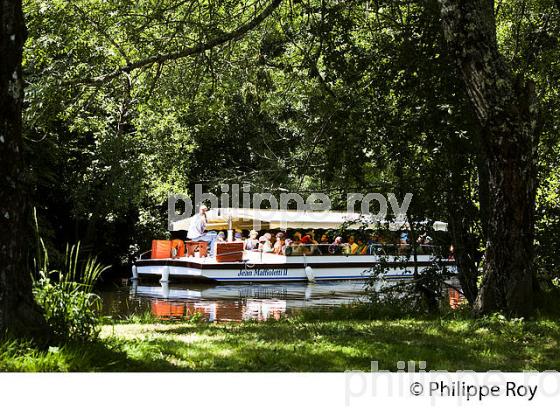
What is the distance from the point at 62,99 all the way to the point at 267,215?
2168 cm

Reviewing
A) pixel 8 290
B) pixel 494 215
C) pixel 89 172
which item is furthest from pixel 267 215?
pixel 8 290

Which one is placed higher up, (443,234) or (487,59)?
(487,59)

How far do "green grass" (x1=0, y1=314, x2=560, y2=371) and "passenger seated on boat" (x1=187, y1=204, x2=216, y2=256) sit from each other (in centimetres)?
2017

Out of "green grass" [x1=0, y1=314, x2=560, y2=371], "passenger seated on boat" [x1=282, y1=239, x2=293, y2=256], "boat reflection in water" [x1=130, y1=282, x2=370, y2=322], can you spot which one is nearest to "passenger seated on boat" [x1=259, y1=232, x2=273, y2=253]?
"passenger seated on boat" [x1=282, y1=239, x2=293, y2=256]

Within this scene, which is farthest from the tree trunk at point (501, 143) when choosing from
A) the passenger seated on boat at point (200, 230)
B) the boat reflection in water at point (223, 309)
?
the passenger seated on boat at point (200, 230)

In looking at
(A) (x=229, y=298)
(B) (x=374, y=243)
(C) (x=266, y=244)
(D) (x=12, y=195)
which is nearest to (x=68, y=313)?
(D) (x=12, y=195)

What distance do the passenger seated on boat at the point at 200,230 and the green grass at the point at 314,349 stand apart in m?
20.2

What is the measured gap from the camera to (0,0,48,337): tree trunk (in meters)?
4.85

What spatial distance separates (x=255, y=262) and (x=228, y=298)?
5906 mm

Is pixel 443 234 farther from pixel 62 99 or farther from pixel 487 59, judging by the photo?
pixel 62 99

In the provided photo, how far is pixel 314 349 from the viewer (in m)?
5.89

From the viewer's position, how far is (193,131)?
3136cm

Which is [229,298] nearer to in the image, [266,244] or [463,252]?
[266,244]

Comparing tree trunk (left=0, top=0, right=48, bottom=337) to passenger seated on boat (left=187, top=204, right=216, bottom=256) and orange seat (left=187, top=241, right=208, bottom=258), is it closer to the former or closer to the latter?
passenger seated on boat (left=187, top=204, right=216, bottom=256)
